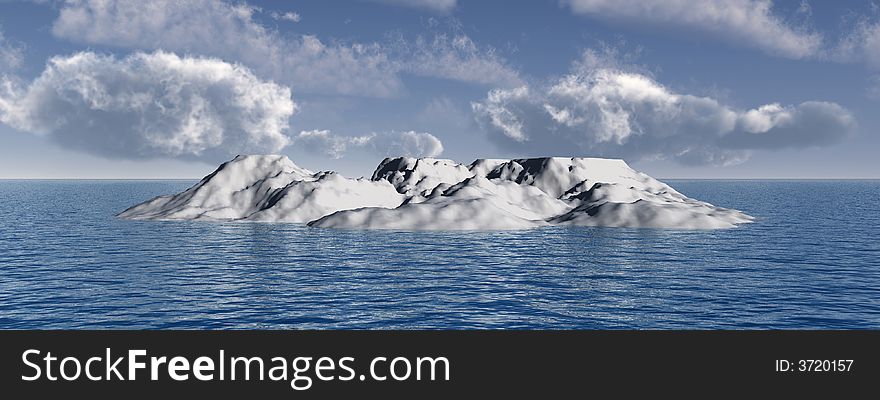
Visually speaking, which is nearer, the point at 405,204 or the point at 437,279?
the point at 437,279

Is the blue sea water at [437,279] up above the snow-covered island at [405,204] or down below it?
below

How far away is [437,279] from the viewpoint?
51.6 metres

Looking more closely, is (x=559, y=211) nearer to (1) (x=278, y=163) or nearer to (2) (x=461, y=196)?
(2) (x=461, y=196)

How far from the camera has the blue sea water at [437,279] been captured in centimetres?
3750

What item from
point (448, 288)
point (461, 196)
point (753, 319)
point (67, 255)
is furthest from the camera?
point (461, 196)

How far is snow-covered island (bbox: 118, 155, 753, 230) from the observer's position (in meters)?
96.3

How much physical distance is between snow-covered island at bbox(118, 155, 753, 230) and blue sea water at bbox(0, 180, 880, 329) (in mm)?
6862

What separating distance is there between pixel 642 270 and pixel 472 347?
165ft

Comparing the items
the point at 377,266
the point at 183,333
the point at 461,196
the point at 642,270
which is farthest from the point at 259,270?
the point at 461,196

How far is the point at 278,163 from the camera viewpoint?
132 metres

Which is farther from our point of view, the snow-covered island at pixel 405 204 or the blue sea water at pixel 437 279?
the snow-covered island at pixel 405 204

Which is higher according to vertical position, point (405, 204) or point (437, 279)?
point (405, 204)

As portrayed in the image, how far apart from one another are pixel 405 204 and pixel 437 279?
57.3 m

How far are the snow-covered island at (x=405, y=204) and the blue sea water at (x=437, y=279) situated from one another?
22.5 ft
